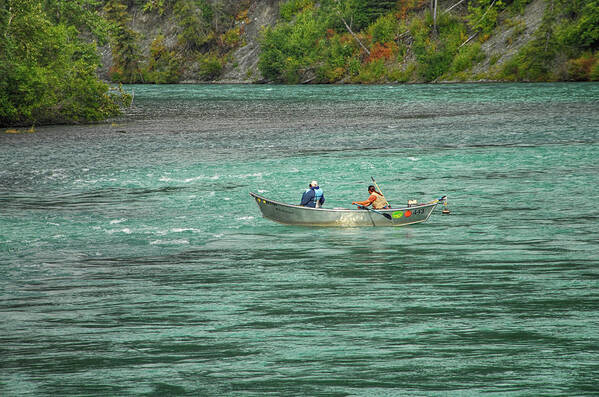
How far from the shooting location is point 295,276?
19.0 meters

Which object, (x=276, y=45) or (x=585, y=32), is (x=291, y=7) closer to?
(x=276, y=45)

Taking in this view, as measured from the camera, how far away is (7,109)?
5628 centimetres

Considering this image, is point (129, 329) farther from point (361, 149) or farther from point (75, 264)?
point (361, 149)

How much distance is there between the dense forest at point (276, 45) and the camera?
58.5 metres

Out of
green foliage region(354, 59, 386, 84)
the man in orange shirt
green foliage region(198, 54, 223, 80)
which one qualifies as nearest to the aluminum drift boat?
the man in orange shirt

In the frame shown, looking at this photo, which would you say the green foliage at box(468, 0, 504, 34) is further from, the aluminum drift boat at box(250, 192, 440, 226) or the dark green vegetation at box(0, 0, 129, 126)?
the aluminum drift boat at box(250, 192, 440, 226)

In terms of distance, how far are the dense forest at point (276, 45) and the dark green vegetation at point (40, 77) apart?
0.10m

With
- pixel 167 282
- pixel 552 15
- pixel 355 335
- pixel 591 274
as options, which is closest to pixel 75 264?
Result: pixel 167 282

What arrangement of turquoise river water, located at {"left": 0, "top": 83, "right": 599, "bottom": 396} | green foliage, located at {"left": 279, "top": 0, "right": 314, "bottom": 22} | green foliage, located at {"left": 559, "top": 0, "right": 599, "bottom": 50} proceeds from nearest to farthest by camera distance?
turquoise river water, located at {"left": 0, "top": 83, "right": 599, "bottom": 396}
green foliage, located at {"left": 559, "top": 0, "right": 599, "bottom": 50}
green foliage, located at {"left": 279, "top": 0, "right": 314, "bottom": 22}

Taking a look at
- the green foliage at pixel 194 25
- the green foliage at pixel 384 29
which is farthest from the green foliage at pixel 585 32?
the green foliage at pixel 194 25

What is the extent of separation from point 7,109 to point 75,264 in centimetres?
3954

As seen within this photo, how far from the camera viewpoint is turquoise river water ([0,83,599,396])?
1300cm

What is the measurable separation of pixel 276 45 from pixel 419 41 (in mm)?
28690

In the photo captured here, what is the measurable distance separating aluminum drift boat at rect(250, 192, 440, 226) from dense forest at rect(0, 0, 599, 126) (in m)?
36.0
